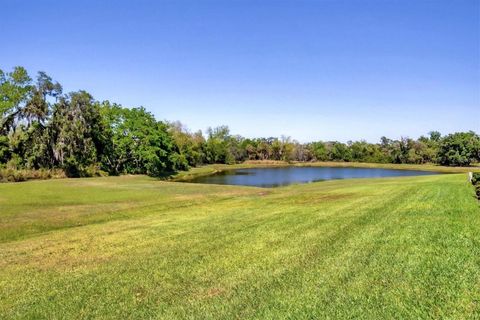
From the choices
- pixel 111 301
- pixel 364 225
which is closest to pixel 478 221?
pixel 364 225

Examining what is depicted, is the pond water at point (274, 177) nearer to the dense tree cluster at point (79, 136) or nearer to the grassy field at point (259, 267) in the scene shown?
the dense tree cluster at point (79, 136)

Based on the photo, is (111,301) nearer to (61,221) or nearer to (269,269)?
(269,269)

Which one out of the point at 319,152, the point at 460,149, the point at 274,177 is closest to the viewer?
the point at 274,177

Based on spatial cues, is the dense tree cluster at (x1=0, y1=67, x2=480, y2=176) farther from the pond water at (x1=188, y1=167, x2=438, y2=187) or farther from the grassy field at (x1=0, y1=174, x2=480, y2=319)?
the grassy field at (x1=0, y1=174, x2=480, y2=319)

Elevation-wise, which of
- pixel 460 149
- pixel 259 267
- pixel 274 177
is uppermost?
pixel 460 149

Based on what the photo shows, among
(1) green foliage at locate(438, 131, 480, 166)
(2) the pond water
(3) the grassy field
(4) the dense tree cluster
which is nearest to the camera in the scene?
(3) the grassy field

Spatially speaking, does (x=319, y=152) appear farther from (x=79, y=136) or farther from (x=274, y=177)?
(x=79, y=136)

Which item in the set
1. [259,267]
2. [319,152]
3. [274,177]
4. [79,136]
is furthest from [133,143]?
[319,152]

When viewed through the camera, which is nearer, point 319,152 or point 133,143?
point 133,143

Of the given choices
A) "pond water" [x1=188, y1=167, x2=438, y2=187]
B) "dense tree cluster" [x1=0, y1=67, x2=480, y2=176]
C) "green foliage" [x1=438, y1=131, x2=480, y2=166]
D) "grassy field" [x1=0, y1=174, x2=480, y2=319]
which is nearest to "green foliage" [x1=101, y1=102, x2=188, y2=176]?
"dense tree cluster" [x1=0, y1=67, x2=480, y2=176]

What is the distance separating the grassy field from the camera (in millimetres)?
7004

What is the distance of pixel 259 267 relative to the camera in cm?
929

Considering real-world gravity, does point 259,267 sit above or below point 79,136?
below

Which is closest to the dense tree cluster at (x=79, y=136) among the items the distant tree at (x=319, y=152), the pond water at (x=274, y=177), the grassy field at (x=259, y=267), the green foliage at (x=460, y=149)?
the pond water at (x=274, y=177)
